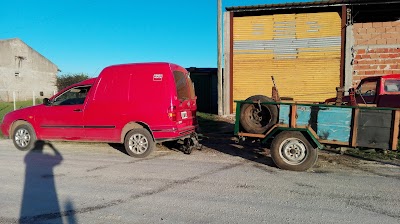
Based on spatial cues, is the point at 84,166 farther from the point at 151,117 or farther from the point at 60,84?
the point at 60,84

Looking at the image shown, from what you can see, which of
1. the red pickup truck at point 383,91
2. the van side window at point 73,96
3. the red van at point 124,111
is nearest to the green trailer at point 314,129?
the red van at point 124,111

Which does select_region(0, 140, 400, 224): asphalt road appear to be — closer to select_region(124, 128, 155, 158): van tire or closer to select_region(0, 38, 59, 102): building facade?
select_region(124, 128, 155, 158): van tire

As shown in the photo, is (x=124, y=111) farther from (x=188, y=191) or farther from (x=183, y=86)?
(x=188, y=191)

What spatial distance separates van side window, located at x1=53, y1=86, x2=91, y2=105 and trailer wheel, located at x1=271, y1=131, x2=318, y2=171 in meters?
4.71

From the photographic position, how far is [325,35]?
1433 cm

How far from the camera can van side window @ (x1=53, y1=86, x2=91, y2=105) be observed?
7.49m

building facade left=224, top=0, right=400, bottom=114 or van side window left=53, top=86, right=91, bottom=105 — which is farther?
building facade left=224, top=0, right=400, bottom=114

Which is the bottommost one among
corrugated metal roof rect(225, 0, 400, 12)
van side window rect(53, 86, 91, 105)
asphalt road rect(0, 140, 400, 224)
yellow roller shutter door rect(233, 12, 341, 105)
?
asphalt road rect(0, 140, 400, 224)

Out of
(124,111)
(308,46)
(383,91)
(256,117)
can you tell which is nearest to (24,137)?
(124,111)

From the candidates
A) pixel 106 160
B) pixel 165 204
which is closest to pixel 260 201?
pixel 165 204

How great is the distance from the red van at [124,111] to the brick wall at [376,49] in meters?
10.0

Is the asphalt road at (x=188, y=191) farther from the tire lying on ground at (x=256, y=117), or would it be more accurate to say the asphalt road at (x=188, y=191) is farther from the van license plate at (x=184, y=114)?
the van license plate at (x=184, y=114)

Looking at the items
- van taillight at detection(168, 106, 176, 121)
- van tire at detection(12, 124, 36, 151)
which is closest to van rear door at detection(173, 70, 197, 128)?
van taillight at detection(168, 106, 176, 121)

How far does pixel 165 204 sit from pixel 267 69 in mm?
11984
